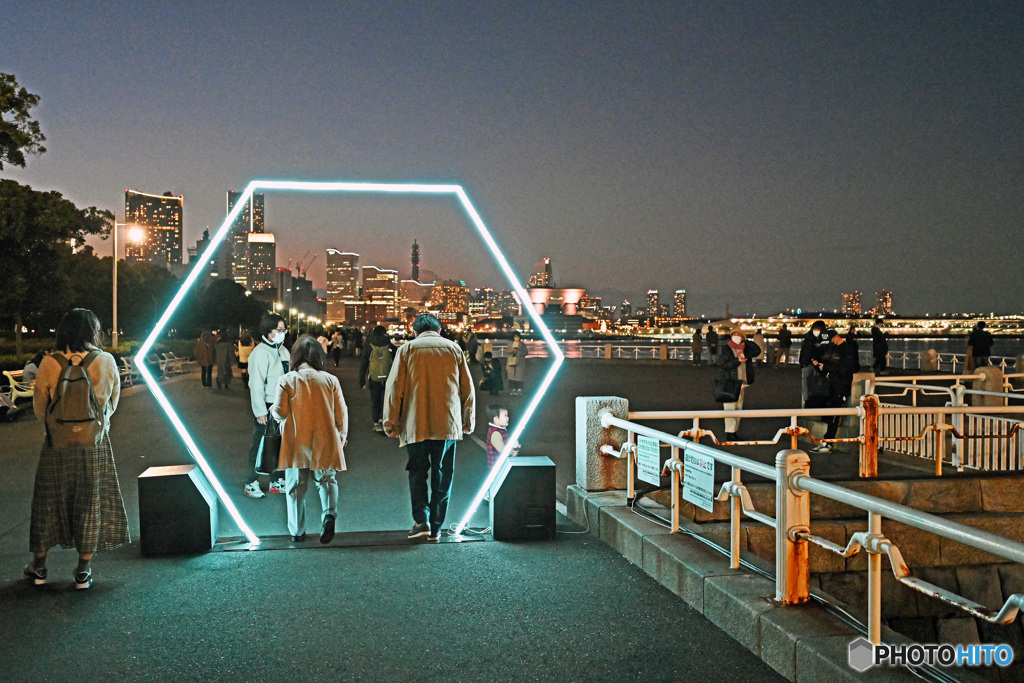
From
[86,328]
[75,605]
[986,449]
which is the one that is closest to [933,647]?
[75,605]

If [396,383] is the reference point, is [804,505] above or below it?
below

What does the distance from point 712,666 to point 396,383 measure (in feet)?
10.7

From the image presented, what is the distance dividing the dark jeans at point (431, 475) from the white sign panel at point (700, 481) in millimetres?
1846

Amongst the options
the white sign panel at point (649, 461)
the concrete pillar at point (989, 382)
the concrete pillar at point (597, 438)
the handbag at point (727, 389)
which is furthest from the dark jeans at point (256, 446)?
the concrete pillar at point (989, 382)

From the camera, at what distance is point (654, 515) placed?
692cm

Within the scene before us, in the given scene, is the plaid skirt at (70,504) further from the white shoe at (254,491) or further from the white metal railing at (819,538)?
the white metal railing at (819,538)

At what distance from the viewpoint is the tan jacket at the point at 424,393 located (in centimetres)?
640

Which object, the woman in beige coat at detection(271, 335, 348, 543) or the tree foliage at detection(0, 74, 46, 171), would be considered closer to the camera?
the woman in beige coat at detection(271, 335, 348, 543)

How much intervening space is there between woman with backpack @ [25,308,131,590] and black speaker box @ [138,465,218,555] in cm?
67

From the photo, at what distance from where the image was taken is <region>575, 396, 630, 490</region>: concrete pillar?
746 centimetres

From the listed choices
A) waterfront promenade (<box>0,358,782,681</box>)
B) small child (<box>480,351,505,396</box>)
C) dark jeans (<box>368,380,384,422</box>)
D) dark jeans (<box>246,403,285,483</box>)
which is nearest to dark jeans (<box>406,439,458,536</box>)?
waterfront promenade (<box>0,358,782,681</box>)

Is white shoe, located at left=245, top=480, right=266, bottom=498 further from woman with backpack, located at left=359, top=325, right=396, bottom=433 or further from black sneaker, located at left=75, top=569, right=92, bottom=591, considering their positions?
woman with backpack, located at left=359, top=325, right=396, bottom=433

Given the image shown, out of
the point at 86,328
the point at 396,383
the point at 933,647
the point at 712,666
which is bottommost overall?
the point at 712,666

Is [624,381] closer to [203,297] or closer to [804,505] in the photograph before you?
[804,505]
